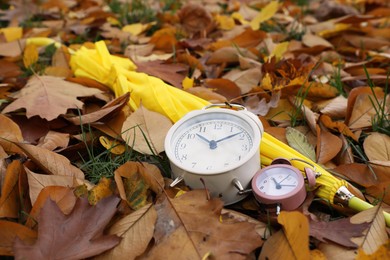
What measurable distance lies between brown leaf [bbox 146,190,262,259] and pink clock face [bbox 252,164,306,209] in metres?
0.11

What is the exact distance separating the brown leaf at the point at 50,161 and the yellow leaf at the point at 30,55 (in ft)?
2.91

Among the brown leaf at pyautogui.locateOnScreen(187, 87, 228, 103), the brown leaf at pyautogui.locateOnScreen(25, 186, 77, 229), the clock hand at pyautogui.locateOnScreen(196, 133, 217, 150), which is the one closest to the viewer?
the brown leaf at pyautogui.locateOnScreen(25, 186, 77, 229)

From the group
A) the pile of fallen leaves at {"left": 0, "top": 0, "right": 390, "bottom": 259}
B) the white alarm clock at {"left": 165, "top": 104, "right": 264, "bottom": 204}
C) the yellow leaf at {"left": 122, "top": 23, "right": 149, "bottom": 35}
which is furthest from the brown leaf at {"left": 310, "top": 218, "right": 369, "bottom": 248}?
the yellow leaf at {"left": 122, "top": 23, "right": 149, "bottom": 35}

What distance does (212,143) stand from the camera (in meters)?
1.35

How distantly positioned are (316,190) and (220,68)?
97 centimetres

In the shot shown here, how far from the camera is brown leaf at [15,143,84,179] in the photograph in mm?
1368

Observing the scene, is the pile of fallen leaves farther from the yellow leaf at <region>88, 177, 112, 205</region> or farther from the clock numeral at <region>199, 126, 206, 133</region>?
the clock numeral at <region>199, 126, 206, 133</region>

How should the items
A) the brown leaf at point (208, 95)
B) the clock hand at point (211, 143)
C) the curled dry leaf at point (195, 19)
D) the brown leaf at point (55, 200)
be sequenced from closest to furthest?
the brown leaf at point (55, 200) < the clock hand at point (211, 143) < the brown leaf at point (208, 95) < the curled dry leaf at point (195, 19)

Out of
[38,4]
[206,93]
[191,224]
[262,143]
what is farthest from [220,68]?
[38,4]

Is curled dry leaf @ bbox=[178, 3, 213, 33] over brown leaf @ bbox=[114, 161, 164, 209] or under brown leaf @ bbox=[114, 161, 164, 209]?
under

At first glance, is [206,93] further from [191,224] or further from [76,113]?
[191,224]

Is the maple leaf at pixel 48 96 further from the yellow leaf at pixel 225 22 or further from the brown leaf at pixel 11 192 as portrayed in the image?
the yellow leaf at pixel 225 22

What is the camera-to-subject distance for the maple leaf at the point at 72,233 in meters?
1.08

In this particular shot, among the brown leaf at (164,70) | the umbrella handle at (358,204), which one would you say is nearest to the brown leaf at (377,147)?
the umbrella handle at (358,204)
